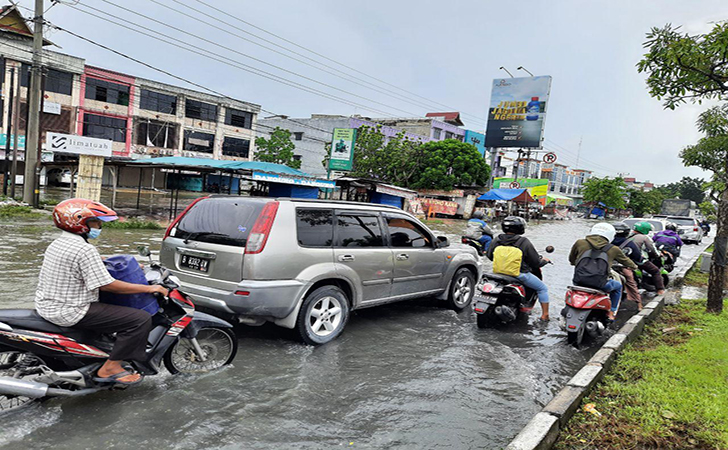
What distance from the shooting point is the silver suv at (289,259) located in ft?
14.6

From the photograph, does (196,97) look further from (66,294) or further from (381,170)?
(66,294)

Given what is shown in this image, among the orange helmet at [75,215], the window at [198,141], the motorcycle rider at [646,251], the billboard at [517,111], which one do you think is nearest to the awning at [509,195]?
the billboard at [517,111]

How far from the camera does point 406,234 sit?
616 centimetres

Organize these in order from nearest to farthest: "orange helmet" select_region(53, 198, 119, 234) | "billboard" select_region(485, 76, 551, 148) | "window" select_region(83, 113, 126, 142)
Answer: "orange helmet" select_region(53, 198, 119, 234) < "window" select_region(83, 113, 126, 142) < "billboard" select_region(485, 76, 551, 148)

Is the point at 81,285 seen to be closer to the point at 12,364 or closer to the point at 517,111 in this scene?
the point at 12,364

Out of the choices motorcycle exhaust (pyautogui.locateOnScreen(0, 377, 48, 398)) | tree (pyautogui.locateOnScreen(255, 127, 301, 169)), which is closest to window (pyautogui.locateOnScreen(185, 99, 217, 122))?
tree (pyautogui.locateOnScreen(255, 127, 301, 169))

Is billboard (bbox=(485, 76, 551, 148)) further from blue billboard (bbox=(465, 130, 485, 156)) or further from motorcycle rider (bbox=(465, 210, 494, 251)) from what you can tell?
motorcycle rider (bbox=(465, 210, 494, 251))

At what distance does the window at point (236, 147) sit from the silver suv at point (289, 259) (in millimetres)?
40257

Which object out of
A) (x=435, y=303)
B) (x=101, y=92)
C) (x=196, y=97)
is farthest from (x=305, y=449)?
(x=196, y=97)

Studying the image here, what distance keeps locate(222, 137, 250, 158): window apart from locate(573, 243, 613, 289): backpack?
1624 inches

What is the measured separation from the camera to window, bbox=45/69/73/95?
32375mm

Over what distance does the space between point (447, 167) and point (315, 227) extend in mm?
33943

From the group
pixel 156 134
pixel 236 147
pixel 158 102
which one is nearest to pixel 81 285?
pixel 156 134

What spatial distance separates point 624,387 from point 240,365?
355 centimetres
